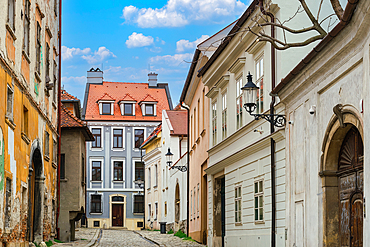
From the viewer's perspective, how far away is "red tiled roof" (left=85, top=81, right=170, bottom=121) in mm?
56531

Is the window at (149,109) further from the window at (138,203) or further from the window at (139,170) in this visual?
the window at (138,203)

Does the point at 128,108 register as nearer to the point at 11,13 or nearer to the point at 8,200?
the point at 11,13

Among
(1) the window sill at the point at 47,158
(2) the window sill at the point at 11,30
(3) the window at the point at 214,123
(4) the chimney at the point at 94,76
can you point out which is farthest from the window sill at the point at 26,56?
(4) the chimney at the point at 94,76

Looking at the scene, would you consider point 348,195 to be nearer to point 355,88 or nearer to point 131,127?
point 355,88

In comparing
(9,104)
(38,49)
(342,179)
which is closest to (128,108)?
(38,49)

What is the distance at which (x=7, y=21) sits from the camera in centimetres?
1368

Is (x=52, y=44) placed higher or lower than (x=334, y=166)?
higher

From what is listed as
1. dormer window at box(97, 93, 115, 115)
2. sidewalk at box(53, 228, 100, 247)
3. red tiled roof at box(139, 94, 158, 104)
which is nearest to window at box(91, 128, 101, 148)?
dormer window at box(97, 93, 115, 115)

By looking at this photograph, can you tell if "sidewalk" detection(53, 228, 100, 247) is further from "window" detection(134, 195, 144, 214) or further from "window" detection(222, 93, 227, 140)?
"window" detection(134, 195, 144, 214)

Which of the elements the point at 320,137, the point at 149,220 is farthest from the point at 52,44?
the point at 149,220

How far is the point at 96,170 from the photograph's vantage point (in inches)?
2217

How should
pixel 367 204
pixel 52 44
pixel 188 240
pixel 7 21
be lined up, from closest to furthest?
pixel 367 204 → pixel 7 21 → pixel 52 44 → pixel 188 240

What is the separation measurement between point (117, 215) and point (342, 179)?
4762cm

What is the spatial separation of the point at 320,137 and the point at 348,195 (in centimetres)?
132
